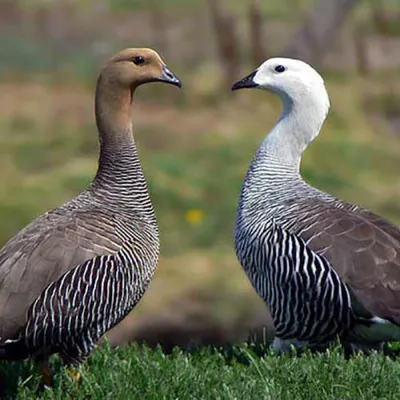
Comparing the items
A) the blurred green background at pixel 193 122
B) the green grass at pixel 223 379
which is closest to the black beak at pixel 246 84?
the green grass at pixel 223 379

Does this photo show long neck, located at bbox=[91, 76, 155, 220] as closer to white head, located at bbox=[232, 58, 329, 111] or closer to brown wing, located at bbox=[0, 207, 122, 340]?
brown wing, located at bbox=[0, 207, 122, 340]

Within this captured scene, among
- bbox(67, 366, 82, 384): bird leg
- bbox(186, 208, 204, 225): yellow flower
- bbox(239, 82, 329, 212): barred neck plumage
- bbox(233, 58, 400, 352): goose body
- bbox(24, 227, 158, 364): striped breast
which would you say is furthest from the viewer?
bbox(186, 208, 204, 225): yellow flower

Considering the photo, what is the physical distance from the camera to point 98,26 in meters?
25.7

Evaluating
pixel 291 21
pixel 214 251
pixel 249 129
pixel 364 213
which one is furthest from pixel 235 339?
pixel 291 21

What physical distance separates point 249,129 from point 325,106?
10.1 m

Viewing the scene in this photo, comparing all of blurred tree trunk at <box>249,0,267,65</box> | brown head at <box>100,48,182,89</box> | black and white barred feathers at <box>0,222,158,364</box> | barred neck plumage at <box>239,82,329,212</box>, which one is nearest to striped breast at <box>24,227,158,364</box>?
black and white barred feathers at <box>0,222,158,364</box>

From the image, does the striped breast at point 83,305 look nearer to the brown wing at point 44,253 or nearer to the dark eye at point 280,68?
the brown wing at point 44,253

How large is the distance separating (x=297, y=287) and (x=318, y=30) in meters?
13.0

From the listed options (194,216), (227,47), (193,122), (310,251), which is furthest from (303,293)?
(227,47)

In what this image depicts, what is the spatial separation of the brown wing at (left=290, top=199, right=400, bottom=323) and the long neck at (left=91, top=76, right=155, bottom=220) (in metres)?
0.99

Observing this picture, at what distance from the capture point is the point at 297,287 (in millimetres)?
7789

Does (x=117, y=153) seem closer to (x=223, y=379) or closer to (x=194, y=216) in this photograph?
(x=223, y=379)

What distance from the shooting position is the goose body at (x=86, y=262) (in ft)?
23.3

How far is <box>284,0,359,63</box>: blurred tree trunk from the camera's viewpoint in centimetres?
2011
